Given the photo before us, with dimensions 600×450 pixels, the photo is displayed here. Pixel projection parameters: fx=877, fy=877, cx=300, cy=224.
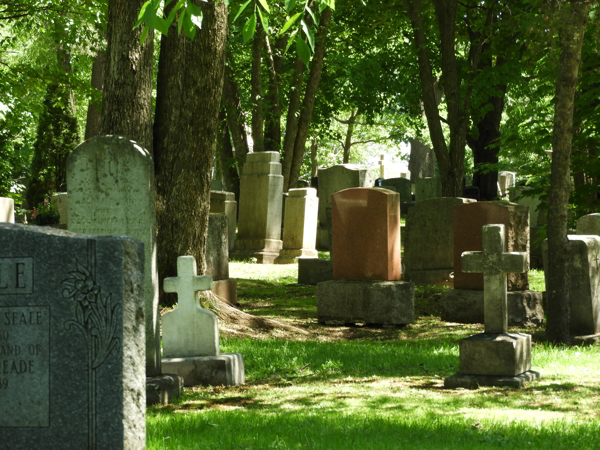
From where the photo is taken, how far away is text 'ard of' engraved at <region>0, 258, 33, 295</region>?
407 centimetres

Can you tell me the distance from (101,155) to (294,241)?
45.0 ft

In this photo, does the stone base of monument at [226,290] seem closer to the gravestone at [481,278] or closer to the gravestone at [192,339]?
the gravestone at [481,278]

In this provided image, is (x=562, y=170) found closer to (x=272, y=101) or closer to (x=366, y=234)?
(x=366, y=234)

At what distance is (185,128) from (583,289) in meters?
5.09

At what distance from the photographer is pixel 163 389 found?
695 centimetres

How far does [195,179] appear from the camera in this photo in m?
10.8

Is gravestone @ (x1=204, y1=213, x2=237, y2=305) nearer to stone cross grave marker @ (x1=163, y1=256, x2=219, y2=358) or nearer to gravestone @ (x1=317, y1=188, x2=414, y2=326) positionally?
gravestone @ (x1=317, y1=188, x2=414, y2=326)

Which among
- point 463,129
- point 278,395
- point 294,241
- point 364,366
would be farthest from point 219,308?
point 294,241

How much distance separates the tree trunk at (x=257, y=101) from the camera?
22094mm

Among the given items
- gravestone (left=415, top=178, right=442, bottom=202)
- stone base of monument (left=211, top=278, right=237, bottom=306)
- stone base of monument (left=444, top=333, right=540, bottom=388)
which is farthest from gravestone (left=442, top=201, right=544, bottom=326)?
gravestone (left=415, top=178, right=442, bottom=202)

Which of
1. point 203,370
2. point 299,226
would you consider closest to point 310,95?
point 299,226

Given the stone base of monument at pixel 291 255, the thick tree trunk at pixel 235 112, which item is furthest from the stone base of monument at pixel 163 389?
the thick tree trunk at pixel 235 112

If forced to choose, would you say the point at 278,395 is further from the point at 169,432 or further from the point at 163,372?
the point at 169,432

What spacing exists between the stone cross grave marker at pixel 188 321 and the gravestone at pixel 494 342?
2.13 m
